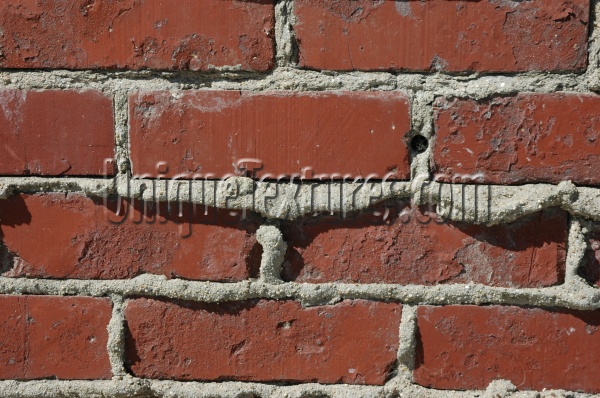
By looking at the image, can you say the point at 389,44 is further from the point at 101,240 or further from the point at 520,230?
the point at 101,240

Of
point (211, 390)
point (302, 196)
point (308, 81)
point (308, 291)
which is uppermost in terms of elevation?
point (308, 81)

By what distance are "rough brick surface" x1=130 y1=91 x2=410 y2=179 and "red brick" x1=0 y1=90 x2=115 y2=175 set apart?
0.14ft

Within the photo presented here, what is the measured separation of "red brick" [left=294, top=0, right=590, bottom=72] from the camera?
636 millimetres

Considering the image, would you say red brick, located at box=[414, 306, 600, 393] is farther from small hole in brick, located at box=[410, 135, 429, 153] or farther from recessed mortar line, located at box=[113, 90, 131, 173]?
recessed mortar line, located at box=[113, 90, 131, 173]

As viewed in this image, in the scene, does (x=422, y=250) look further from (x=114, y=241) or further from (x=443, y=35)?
(x=114, y=241)

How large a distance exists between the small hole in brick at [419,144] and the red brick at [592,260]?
22cm

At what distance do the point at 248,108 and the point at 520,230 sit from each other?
0.35 meters

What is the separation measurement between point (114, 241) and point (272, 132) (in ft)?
0.78

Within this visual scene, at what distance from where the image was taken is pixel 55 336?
712mm

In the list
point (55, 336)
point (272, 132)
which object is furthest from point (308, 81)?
point (55, 336)

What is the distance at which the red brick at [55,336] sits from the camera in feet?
2.32

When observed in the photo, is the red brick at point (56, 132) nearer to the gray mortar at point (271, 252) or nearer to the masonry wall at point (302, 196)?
the masonry wall at point (302, 196)

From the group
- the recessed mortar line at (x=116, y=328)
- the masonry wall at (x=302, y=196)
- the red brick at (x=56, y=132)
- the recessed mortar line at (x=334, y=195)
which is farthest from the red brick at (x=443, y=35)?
the recessed mortar line at (x=116, y=328)

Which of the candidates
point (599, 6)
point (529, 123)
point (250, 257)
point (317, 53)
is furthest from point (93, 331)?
point (599, 6)
